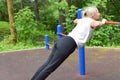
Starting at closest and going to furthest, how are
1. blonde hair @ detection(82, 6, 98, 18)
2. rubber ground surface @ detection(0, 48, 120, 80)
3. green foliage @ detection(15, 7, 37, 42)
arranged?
blonde hair @ detection(82, 6, 98, 18) < rubber ground surface @ detection(0, 48, 120, 80) < green foliage @ detection(15, 7, 37, 42)

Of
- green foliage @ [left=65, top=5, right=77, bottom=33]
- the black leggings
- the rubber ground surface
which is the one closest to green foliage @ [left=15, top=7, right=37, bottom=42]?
green foliage @ [left=65, top=5, right=77, bottom=33]

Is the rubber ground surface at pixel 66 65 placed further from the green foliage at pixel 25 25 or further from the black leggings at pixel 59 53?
the green foliage at pixel 25 25

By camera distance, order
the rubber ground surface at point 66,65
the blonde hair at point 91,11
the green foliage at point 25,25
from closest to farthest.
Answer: the blonde hair at point 91,11 < the rubber ground surface at point 66,65 < the green foliage at point 25,25

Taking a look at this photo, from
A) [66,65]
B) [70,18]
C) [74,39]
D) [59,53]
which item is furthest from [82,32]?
[70,18]

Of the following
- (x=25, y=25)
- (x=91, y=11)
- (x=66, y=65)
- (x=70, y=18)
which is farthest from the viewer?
(x=70, y=18)

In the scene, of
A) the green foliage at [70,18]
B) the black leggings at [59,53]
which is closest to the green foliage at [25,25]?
the green foliage at [70,18]

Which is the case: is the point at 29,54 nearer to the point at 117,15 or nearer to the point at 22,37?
the point at 22,37

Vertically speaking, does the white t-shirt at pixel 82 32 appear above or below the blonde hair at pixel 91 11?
below

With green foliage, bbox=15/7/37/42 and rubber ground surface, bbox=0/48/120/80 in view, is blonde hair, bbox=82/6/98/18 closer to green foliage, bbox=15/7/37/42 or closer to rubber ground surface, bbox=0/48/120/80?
rubber ground surface, bbox=0/48/120/80

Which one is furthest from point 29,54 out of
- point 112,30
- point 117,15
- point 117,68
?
point 117,15

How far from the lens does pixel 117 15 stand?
11828 mm

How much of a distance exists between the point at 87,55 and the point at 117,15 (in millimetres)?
6027

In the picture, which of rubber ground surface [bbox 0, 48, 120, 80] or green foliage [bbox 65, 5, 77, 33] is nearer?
rubber ground surface [bbox 0, 48, 120, 80]

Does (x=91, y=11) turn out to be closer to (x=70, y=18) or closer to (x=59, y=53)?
(x=59, y=53)
